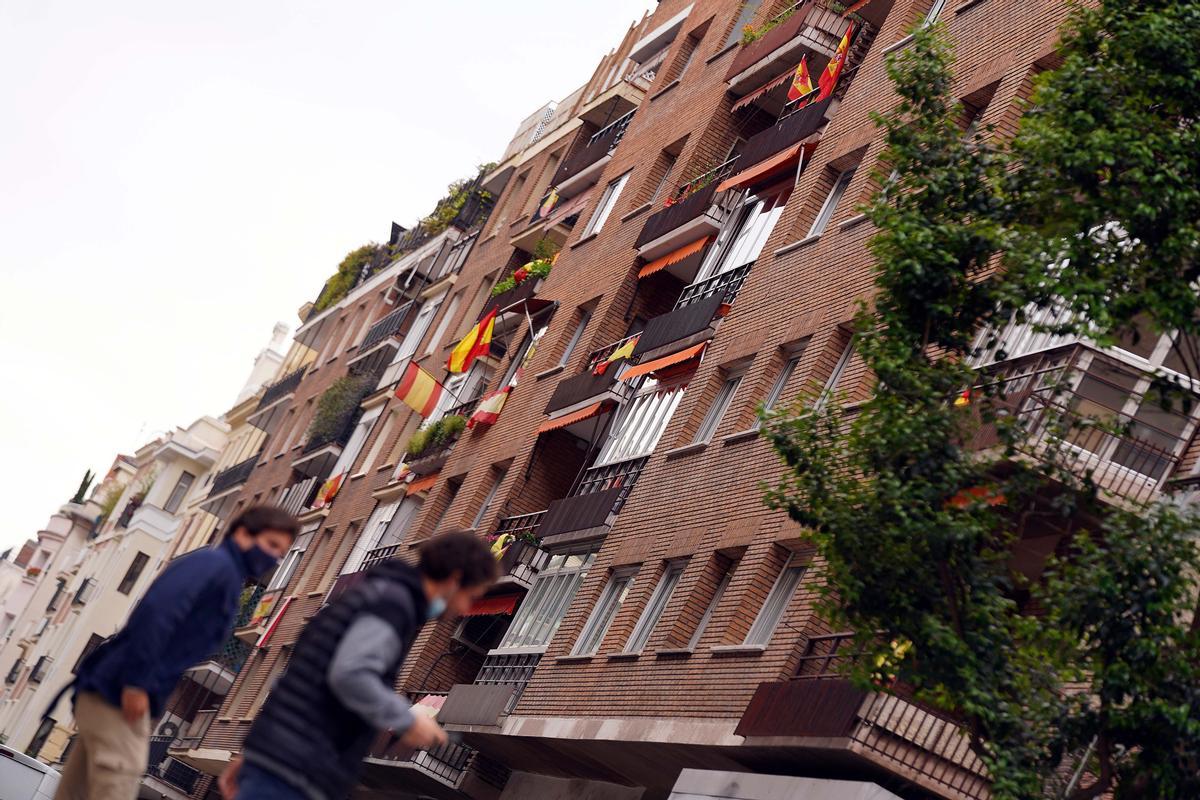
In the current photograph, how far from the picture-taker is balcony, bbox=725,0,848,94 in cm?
3447

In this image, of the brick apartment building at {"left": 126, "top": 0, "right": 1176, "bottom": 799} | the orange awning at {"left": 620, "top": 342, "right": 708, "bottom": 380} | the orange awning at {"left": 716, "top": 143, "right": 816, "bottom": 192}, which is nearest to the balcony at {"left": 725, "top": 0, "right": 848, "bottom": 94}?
the brick apartment building at {"left": 126, "top": 0, "right": 1176, "bottom": 799}

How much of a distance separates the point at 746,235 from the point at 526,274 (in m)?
13.4

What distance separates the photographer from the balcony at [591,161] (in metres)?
45.8

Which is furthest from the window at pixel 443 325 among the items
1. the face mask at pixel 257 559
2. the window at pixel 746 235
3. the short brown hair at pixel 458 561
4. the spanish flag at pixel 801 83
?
the short brown hair at pixel 458 561

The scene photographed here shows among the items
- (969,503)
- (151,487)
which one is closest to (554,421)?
(969,503)

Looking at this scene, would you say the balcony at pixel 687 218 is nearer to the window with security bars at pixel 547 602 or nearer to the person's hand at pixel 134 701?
the window with security bars at pixel 547 602

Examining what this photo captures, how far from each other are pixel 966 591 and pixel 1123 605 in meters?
1.71

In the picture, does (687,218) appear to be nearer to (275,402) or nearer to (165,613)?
(165,613)

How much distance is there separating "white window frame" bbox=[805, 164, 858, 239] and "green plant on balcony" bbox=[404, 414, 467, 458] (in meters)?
16.7

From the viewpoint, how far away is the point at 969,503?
15.2 metres

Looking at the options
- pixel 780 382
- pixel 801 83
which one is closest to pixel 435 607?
pixel 780 382

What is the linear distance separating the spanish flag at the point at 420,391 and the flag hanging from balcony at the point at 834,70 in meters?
16.6

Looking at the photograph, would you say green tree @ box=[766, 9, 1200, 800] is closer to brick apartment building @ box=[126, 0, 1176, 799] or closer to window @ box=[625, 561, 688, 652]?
brick apartment building @ box=[126, 0, 1176, 799]

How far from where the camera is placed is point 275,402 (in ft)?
243
